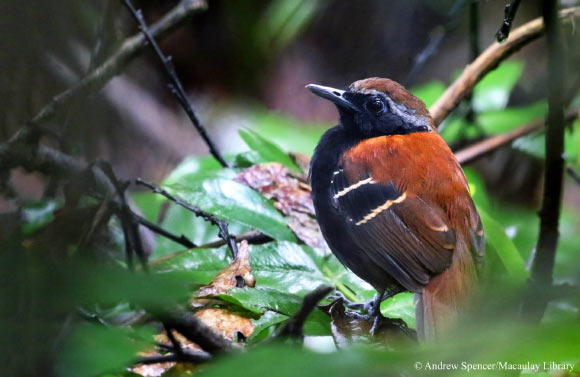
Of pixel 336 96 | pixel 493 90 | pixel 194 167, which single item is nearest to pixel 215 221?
pixel 336 96

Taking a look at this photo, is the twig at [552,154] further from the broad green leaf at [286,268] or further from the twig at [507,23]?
the broad green leaf at [286,268]

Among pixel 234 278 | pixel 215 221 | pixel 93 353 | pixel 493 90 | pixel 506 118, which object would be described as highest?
pixel 493 90

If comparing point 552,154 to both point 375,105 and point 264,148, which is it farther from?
point 264,148

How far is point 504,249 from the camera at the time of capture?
2352 millimetres

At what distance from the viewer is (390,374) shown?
1.73ft

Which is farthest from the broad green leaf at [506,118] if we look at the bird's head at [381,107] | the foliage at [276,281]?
the bird's head at [381,107]

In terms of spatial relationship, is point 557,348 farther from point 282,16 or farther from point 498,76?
point 282,16

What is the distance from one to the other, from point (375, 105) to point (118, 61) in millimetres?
1234

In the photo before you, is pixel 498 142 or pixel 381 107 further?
pixel 498 142

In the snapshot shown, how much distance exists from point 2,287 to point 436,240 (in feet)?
5.19

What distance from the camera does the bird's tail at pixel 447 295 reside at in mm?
1816

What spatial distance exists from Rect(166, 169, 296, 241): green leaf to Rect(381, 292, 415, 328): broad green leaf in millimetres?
421

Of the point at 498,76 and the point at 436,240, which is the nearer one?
the point at 436,240

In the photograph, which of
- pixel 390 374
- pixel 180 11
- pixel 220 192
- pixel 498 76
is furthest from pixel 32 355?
pixel 498 76
